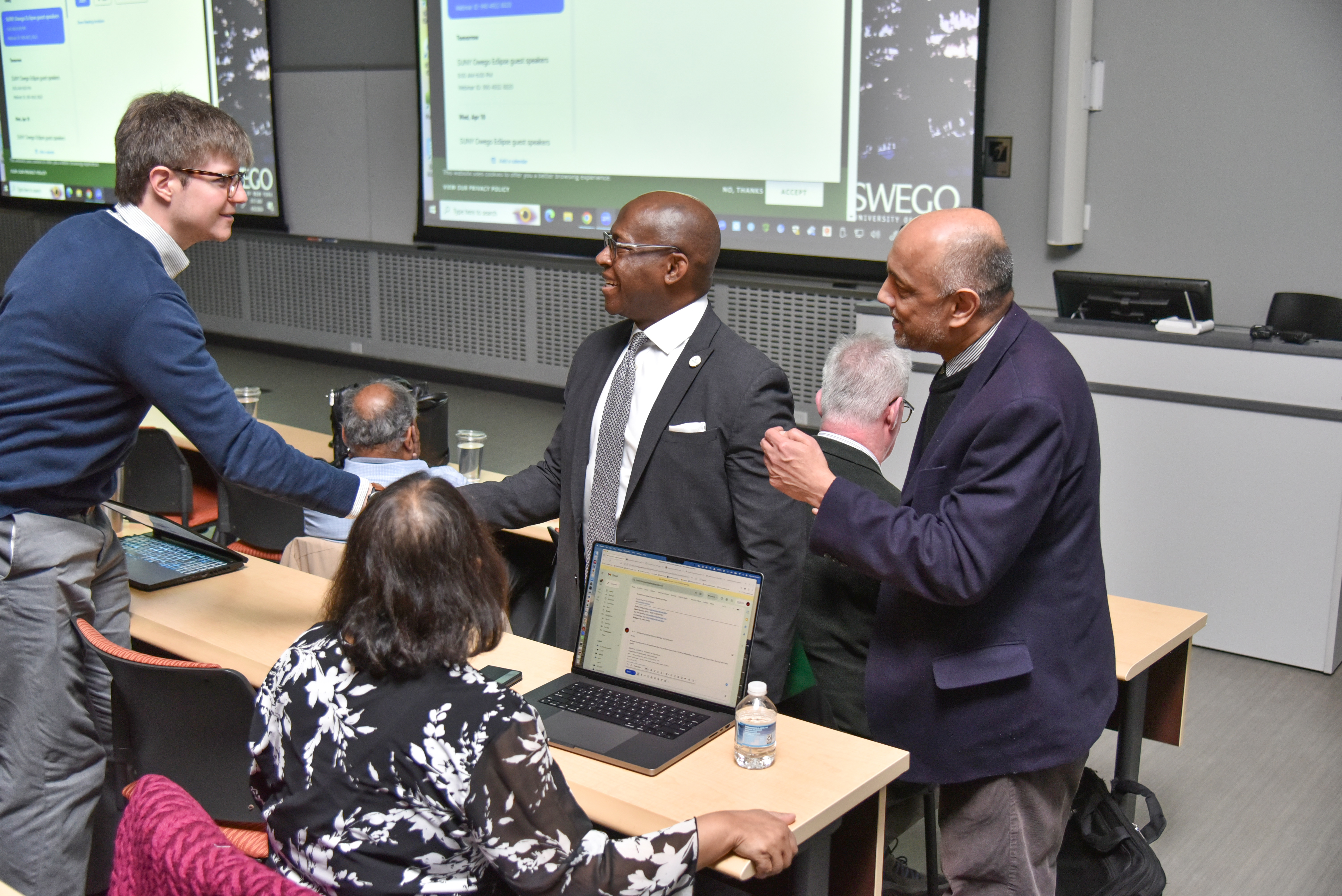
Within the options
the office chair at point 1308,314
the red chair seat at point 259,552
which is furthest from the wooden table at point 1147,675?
the red chair seat at point 259,552

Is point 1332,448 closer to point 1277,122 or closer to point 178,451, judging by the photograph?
point 1277,122

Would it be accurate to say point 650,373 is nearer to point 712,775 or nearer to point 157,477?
point 712,775

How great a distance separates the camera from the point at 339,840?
4.28 ft

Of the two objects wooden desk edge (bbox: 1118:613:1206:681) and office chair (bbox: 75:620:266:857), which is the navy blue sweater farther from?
wooden desk edge (bbox: 1118:613:1206:681)

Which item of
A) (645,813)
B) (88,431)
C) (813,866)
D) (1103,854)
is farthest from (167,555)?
(1103,854)

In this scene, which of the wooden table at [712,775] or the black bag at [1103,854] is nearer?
the wooden table at [712,775]

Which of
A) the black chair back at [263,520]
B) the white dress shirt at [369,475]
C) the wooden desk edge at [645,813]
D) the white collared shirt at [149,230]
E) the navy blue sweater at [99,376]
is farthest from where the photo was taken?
the black chair back at [263,520]

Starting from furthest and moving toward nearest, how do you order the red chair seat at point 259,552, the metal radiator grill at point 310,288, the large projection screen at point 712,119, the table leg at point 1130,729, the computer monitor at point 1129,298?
1. the metal radiator grill at point 310,288
2. the large projection screen at point 712,119
3. the computer monitor at point 1129,298
4. the red chair seat at point 259,552
5. the table leg at point 1130,729

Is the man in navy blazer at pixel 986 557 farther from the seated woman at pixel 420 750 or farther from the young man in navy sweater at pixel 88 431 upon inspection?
the young man in navy sweater at pixel 88 431

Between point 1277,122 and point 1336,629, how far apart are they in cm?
200

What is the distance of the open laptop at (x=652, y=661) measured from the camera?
69.1 inches

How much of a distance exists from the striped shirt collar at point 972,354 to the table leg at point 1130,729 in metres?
0.99

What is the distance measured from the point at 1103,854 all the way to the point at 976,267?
3.97 feet

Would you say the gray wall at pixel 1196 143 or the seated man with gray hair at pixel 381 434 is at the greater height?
the gray wall at pixel 1196 143
